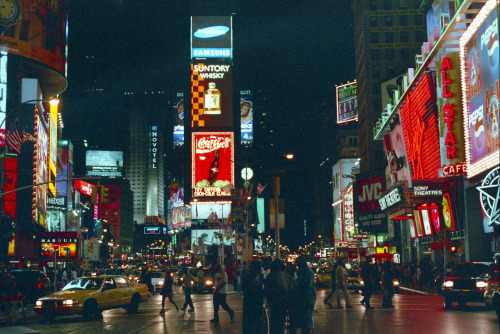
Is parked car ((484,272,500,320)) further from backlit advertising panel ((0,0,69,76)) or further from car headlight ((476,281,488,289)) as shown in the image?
backlit advertising panel ((0,0,69,76))

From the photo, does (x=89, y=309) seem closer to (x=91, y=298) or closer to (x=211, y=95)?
(x=91, y=298)

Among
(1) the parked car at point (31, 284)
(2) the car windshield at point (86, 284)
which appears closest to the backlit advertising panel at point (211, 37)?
(1) the parked car at point (31, 284)

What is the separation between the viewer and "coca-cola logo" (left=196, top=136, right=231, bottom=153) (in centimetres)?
10200

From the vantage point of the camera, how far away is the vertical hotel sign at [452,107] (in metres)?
35.4

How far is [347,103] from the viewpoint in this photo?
12012 cm

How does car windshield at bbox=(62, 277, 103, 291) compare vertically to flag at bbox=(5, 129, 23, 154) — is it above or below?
below

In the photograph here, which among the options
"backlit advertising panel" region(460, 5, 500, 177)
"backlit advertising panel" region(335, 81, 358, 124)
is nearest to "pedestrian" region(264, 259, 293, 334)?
"backlit advertising panel" region(460, 5, 500, 177)

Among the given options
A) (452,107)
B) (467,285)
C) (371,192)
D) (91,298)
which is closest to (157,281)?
(91,298)

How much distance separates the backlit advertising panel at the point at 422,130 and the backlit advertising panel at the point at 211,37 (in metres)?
65.7

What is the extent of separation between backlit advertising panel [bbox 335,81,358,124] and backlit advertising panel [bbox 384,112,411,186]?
201ft

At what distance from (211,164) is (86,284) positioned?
78236 millimetres

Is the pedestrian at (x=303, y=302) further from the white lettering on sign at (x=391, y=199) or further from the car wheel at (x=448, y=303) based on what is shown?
the white lettering on sign at (x=391, y=199)

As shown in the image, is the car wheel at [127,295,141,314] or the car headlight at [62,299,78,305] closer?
the car headlight at [62,299,78,305]

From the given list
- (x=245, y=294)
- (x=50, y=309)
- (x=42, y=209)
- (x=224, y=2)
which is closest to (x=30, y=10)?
(x=42, y=209)
